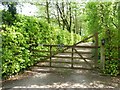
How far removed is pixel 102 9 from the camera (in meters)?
9.99

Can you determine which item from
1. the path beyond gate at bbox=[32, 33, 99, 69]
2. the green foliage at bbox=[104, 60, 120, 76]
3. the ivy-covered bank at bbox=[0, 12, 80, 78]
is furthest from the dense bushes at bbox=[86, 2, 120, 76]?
Answer: the ivy-covered bank at bbox=[0, 12, 80, 78]

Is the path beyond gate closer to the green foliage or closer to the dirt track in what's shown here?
the dirt track

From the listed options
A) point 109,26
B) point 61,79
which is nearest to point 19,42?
point 61,79

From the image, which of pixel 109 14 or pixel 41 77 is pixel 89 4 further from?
pixel 41 77

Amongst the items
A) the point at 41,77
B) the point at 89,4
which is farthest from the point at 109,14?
the point at 41,77

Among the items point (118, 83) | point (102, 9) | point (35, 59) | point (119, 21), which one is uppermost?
point (102, 9)

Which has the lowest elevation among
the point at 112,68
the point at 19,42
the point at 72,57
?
the point at 112,68

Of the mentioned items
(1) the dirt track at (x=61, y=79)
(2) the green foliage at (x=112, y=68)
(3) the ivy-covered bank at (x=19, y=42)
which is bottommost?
(1) the dirt track at (x=61, y=79)

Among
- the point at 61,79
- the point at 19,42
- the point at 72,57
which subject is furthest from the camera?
the point at 72,57

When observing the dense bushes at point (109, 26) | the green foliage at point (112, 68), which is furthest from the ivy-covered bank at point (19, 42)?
the green foliage at point (112, 68)

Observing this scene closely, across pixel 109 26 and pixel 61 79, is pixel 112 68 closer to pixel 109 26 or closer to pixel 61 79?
pixel 61 79

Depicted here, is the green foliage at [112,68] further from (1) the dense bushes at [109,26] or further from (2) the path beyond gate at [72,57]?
(2) the path beyond gate at [72,57]

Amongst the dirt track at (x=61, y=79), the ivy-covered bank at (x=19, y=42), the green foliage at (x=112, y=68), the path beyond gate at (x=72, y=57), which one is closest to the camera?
the dirt track at (x=61, y=79)

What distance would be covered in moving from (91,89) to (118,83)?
3.95 ft
